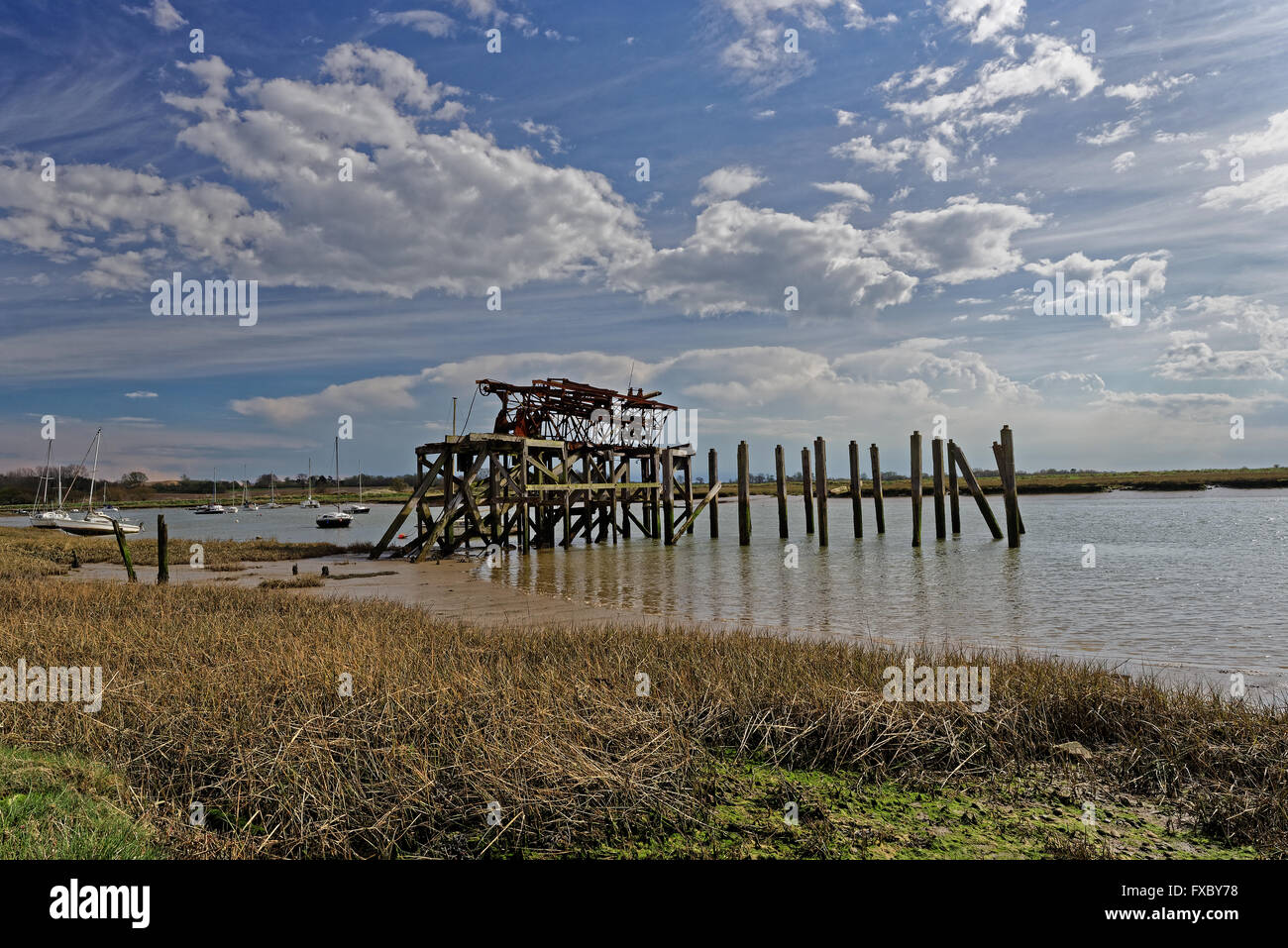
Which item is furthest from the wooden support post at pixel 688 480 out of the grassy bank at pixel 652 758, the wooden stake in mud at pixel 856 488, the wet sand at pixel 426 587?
the grassy bank at pixel 652 758

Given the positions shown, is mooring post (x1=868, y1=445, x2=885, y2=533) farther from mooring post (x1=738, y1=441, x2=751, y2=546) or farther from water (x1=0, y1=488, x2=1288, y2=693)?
mooring post (x1=738, y1=441, x2=751, y2=546)

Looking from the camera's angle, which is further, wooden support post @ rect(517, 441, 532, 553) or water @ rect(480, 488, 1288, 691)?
wooden support post @ rect(517, 441, 532, 553)

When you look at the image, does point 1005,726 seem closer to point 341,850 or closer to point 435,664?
point 341,850

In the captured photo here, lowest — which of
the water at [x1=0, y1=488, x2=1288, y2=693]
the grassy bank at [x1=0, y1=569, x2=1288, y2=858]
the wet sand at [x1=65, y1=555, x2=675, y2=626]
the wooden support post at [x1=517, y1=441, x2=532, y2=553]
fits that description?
the water at [x1=0, y1=488, x2=1288, y2=693]

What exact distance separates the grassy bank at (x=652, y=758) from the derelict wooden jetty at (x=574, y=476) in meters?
19.2

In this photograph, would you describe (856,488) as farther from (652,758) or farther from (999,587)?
(652,758)

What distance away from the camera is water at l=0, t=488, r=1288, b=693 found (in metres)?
12.2

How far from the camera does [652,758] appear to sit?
5141 mm

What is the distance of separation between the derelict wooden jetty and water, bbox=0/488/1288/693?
1.70 m

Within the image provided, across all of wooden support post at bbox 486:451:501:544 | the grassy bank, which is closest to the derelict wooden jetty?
wooden support post at bbox 486:451:501:544

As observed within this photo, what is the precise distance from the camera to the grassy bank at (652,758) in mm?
4508
